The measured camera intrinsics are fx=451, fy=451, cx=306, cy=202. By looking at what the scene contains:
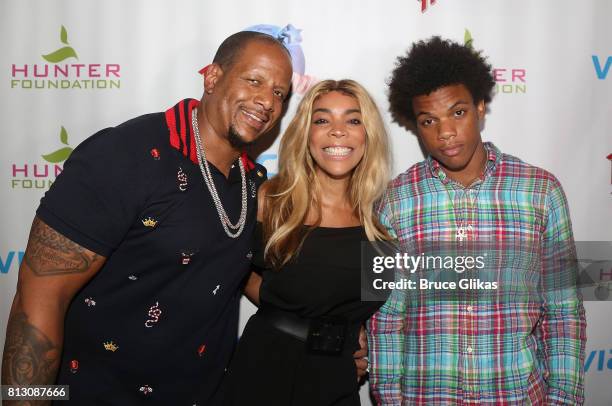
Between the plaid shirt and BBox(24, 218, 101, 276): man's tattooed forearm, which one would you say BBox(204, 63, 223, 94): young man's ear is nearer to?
BBox(24, 218, 101, 276): man's tattooed forearm

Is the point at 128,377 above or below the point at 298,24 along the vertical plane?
below

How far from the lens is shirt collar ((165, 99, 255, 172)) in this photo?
1700 millimetres

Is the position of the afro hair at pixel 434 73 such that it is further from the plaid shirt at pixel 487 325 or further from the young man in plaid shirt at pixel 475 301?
the plaid shirt at pixel 487 325

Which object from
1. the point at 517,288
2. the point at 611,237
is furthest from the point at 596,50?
the point at 517,288

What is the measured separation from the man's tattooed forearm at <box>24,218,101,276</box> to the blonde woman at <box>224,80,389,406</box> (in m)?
0.80

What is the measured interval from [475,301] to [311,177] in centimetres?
95

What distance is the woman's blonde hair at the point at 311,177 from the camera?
6.86 feet

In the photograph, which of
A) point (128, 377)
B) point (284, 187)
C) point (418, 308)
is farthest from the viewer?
point (284, 187)

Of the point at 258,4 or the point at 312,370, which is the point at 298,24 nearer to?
the point at 258,4

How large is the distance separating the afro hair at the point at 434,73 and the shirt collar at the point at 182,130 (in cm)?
100

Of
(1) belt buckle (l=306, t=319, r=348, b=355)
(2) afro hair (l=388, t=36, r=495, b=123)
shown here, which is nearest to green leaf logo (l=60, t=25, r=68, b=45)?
(2) afro hair (l=388, t=36, r=495, b=123)

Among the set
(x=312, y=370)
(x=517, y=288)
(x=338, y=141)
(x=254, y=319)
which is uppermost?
(x=338, y=141)

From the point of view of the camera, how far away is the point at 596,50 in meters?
2.50

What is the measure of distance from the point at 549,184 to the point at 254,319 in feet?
4.71
